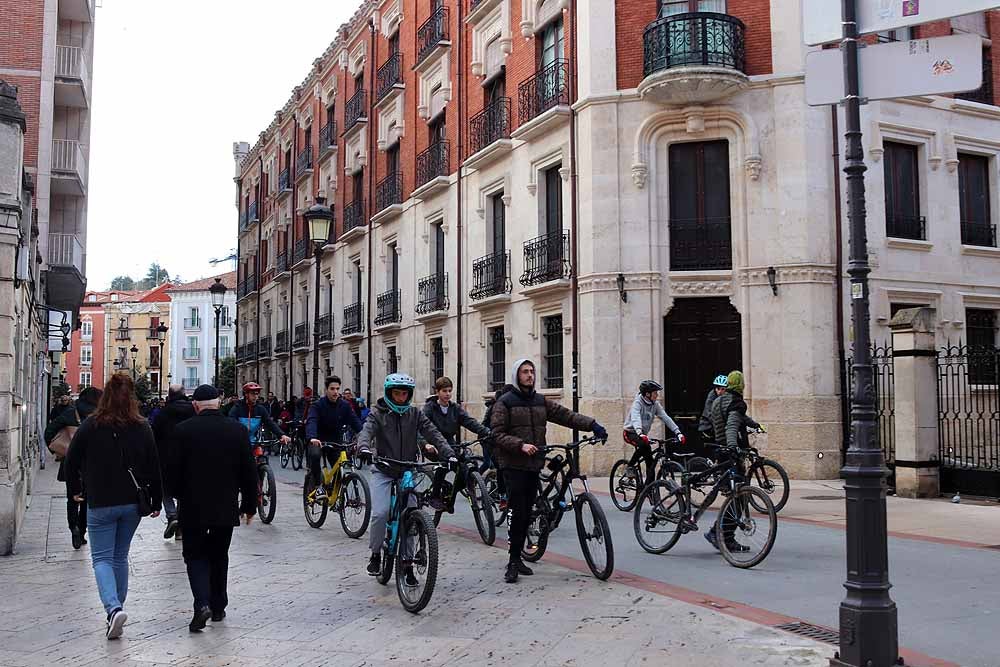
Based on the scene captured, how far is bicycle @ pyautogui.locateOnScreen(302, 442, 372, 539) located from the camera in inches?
433

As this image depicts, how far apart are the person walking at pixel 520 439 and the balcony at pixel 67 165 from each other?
2287cm

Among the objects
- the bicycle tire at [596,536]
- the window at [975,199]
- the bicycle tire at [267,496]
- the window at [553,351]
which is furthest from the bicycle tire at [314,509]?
the window at [975,199]

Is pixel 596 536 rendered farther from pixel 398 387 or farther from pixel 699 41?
pixel 699 41

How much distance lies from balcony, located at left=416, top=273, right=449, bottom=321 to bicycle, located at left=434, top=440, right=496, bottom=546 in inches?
622

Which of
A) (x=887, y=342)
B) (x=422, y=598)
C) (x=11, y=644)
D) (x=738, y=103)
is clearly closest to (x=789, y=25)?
(x=738, y=103)

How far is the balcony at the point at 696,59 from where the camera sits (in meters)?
18.1

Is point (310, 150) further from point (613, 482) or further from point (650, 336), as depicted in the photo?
point (613, 482)

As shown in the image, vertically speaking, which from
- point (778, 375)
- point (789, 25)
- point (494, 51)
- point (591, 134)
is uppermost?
point (494, 51)

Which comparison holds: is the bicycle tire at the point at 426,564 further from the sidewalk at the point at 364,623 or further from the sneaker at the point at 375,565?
the sneaker at the point at 375,565

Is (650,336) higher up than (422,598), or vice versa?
(650,336)

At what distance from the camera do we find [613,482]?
14508 mm

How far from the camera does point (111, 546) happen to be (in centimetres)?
670

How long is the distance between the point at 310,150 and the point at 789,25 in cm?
2608

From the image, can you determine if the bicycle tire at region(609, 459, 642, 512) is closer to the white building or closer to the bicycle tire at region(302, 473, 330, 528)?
the bicycle tire at region(302, 473, 330, 528)
